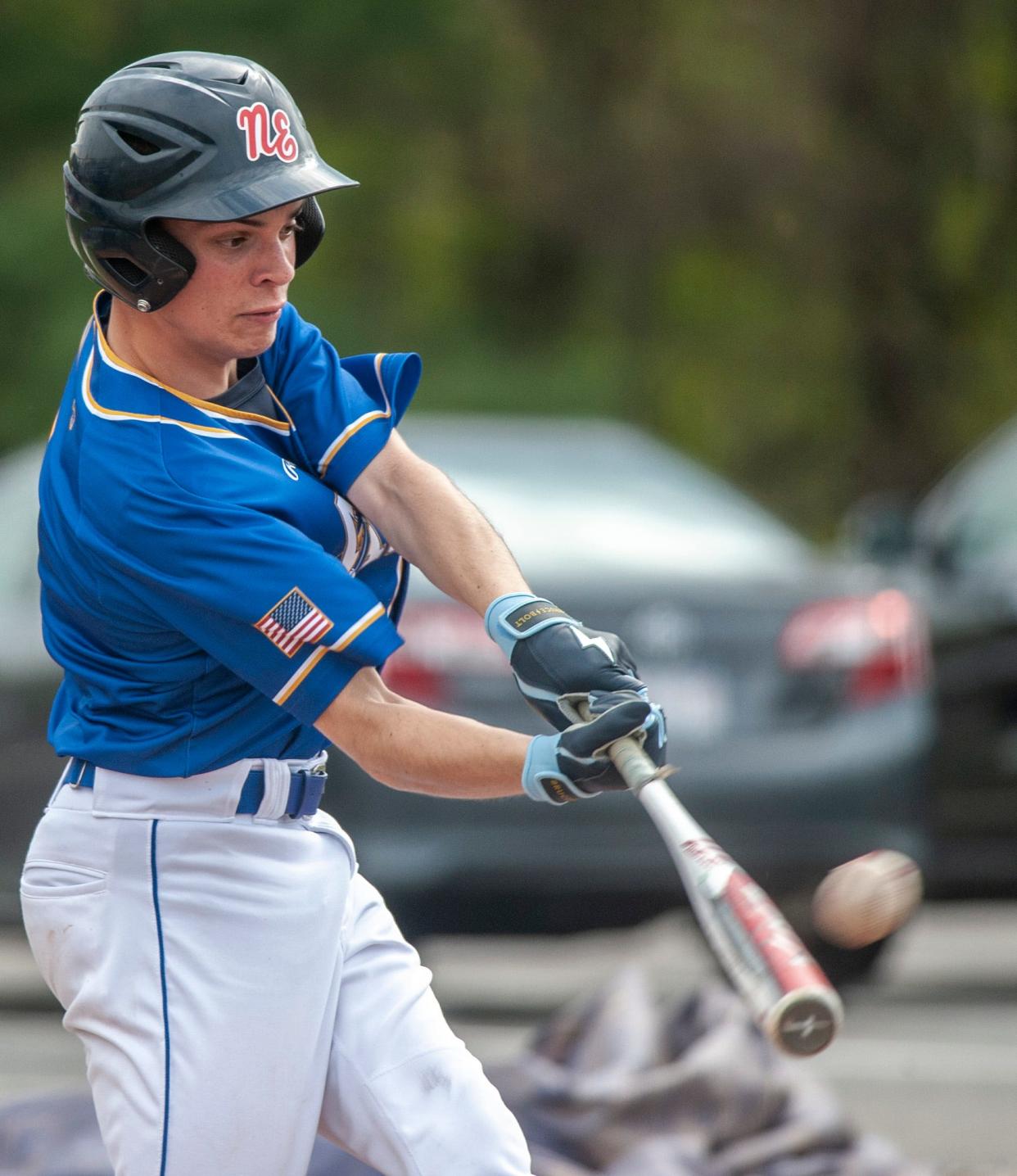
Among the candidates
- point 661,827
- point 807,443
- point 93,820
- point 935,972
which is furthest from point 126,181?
point 807,443

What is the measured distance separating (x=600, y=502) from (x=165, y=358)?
4.30m

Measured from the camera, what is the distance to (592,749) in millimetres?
3129

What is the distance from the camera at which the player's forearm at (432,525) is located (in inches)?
141

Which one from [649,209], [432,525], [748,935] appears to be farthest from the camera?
[649,209]

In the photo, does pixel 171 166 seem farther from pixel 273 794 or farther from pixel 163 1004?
pixel 163 1004

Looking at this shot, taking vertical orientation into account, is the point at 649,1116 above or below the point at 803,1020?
below

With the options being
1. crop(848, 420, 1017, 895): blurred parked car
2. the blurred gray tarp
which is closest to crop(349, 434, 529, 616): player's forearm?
the blurred gray tarp

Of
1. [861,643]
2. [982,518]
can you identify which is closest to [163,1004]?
[861,643]

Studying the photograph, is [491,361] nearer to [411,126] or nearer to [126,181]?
[411,126]

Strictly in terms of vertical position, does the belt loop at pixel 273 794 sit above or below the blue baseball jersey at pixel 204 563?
below

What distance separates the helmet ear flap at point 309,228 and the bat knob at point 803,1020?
145cm

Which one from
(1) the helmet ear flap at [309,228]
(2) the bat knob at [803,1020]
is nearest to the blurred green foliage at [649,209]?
(1) the helmet ear flap at [309,228]

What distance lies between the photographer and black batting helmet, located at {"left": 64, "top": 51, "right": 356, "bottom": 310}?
337 centimetres

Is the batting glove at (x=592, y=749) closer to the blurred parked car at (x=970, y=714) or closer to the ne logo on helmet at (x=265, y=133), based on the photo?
the ne logo on helmet at (x=265, y=133)
